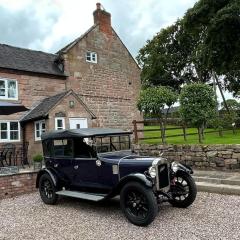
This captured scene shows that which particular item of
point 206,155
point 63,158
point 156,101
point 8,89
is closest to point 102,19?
point 8,89

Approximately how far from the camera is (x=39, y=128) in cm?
1784

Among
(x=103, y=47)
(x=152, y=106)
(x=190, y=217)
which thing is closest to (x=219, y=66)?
(x=103, y=47)

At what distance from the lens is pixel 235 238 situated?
5684mm

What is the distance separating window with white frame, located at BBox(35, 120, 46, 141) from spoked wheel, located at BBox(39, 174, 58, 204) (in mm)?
8231

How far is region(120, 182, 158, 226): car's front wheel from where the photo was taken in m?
6.57

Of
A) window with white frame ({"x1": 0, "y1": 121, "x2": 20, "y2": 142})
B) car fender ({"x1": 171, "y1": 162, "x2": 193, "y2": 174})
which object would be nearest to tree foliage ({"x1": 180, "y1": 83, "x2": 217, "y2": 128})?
car fender ({"x1": 171, "y1": 162, "x2": 193, "y2": 174})

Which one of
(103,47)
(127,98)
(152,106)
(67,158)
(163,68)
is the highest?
(163,68)

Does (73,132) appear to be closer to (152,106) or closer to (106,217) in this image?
(106,217)

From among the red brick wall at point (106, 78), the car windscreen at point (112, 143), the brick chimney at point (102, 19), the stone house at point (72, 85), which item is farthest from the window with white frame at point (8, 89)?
the car windscreen at point (112, 143)

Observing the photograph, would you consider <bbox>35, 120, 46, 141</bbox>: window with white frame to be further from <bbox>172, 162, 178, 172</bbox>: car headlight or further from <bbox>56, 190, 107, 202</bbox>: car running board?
<bbox>172, 162, 178, 172</bbox>: car headlight

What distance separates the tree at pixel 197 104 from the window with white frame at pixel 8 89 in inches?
376

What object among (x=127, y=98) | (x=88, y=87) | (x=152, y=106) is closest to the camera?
(x=152, y=106)

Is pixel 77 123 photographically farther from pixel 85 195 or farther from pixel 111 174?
pixel 111 174

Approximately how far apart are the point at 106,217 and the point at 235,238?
2.96 meters
